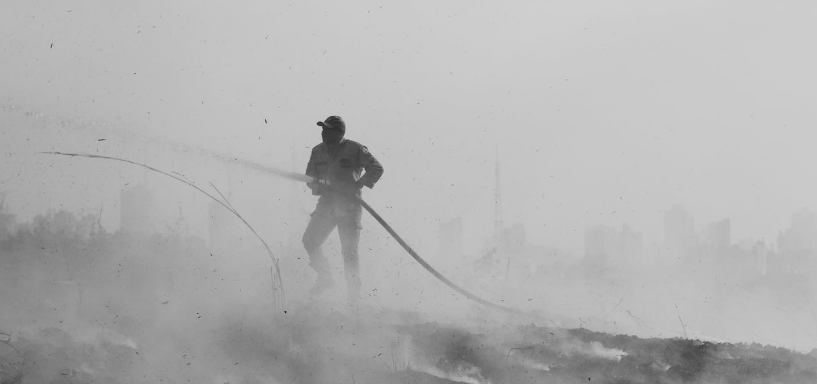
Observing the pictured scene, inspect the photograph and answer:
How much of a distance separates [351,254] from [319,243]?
43cm

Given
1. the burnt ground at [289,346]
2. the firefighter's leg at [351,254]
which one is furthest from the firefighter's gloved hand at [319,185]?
the burnt ground at [289,346]

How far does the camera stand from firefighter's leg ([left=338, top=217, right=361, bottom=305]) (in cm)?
926

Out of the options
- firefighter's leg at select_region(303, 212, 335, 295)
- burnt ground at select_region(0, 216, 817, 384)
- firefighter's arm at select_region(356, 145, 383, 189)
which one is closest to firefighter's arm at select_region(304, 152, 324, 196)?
firefighter's leg at select_region(303, 212, 335, 295)

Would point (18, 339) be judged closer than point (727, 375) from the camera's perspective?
No

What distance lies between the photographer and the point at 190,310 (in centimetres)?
861

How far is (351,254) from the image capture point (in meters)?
9.31

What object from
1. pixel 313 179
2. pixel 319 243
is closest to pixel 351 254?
pixel 319 243

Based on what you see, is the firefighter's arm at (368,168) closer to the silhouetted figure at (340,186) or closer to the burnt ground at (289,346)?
the silhouetted figure at (340,186)

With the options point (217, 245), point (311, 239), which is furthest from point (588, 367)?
point (217, 245)

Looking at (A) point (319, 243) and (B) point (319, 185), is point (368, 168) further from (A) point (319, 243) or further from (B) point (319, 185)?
(A) point (319, 243)

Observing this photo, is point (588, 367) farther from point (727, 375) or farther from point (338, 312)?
point (338, 312)

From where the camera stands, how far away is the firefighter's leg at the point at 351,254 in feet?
30.4

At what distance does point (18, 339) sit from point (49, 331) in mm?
320

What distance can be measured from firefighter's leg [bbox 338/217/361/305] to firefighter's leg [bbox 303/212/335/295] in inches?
7.4
